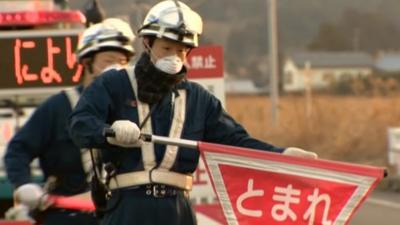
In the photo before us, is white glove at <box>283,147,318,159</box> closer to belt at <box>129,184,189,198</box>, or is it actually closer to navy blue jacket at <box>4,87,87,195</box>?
belt at <box>129,184,189,198</box>

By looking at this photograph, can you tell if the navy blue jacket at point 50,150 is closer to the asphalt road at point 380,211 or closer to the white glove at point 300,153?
the white glove at point 300,153

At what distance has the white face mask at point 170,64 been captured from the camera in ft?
16.0

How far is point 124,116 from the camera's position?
16.3ft

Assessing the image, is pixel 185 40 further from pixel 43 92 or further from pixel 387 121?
pixel 387 121

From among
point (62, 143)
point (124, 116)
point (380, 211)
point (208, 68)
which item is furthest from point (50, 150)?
point (380, 211)

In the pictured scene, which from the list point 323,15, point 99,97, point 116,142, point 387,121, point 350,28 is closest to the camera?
point 116,142

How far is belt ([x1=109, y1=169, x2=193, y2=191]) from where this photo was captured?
4891mm

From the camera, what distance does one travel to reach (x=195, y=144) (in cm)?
478

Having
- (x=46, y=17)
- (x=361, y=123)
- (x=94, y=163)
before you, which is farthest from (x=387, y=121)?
(x=94, y=163)

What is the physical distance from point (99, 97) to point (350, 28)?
12208 centimetres

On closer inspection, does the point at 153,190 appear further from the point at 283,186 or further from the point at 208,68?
the point at 208,68

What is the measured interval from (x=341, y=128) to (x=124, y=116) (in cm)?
2563

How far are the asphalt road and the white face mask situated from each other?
9949mm

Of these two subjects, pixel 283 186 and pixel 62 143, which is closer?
pixel 283 186
